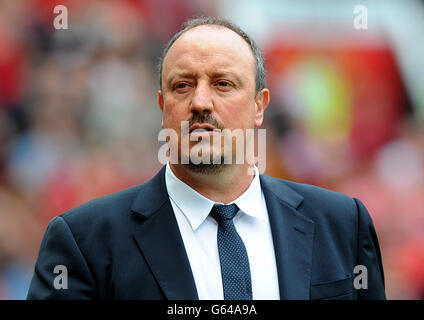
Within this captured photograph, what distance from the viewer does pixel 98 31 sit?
6.21 m

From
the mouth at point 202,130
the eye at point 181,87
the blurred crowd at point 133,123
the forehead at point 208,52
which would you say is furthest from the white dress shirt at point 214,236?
the blurred crowd at point 133,123

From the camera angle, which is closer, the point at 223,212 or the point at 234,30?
the point at 223,212

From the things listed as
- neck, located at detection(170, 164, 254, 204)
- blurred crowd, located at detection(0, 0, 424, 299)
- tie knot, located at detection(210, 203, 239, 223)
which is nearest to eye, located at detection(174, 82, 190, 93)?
neck, located at detection(170, 164, 254, 204)

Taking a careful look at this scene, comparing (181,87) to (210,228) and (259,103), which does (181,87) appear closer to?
(259,103)

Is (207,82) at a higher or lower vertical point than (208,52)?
lower

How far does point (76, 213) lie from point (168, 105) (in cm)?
55

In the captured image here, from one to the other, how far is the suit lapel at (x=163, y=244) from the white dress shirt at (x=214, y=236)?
1.9 inches

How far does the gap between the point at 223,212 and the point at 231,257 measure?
0.64 feet

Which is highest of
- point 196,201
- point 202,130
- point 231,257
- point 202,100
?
point 202,100

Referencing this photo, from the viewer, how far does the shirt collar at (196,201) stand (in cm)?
254

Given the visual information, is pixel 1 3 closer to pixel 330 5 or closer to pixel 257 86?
pixel 330 5

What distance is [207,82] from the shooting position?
2.54m

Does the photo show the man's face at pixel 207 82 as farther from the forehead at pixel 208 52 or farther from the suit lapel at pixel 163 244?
the suit lapel at pixel 163 244

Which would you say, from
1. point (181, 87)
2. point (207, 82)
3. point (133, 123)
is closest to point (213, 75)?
point (207, 82)
